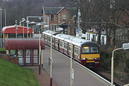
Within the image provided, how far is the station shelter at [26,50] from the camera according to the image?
34.7 meters

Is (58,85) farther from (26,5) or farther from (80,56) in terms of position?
(26,5)

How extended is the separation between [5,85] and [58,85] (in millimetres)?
5023

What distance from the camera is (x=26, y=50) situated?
34906 millimetres

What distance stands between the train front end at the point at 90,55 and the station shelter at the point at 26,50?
436 centimetres

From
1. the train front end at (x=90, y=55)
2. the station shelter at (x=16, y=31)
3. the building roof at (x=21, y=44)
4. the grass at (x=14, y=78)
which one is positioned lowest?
the grass at (x=14, y=78)

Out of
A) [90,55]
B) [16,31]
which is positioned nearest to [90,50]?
[90,55]

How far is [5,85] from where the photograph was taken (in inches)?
864

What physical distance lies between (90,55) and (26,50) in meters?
6.51

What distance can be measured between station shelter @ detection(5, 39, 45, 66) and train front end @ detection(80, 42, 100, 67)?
4.36m

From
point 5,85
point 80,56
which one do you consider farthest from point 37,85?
point 80,56

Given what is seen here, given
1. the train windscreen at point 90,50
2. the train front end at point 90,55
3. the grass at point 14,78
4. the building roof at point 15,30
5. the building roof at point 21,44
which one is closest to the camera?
the grass at point 14,78

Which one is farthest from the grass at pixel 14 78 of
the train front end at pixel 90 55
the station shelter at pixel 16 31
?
the station shelter at pixel 16 31

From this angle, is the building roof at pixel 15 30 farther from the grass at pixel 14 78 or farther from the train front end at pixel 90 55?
the grass at pixel 14 78

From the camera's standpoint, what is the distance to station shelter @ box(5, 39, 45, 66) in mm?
34656
